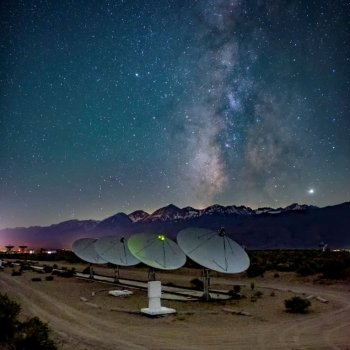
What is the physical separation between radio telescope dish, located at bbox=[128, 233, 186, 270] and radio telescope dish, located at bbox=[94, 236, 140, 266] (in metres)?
5.98

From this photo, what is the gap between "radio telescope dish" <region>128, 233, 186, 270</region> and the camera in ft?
90.7

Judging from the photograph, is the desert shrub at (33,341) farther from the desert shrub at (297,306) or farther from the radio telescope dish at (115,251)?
the radio telescope dish at (115,251)

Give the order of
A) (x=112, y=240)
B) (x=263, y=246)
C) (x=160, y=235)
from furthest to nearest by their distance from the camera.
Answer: (x=263, y=246), (x=112, y=240), (x=160, y=235)

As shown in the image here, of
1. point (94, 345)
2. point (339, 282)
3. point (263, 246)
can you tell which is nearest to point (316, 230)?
point (263, 246)

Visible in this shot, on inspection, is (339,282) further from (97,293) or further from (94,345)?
(94,345)

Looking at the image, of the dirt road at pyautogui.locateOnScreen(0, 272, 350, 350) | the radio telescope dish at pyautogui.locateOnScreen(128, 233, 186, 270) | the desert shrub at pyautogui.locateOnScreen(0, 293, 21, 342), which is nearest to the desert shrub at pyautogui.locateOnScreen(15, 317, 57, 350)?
the desert shrub at pyautogui.locateOnScreen(0, 293, 21, 342)

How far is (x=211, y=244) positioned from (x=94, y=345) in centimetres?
1422

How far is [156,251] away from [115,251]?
945cm

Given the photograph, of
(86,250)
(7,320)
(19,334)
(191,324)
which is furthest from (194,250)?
(86,250)

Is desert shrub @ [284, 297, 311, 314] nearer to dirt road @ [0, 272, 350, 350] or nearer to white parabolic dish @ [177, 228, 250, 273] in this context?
dirt road @ [0, 272, 350, 350]

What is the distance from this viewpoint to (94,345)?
14172mm

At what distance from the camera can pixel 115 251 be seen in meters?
37.2

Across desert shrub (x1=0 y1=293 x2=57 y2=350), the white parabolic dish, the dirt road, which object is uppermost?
the white parabolic dish

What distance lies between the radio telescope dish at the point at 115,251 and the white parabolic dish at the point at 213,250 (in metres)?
9.20
